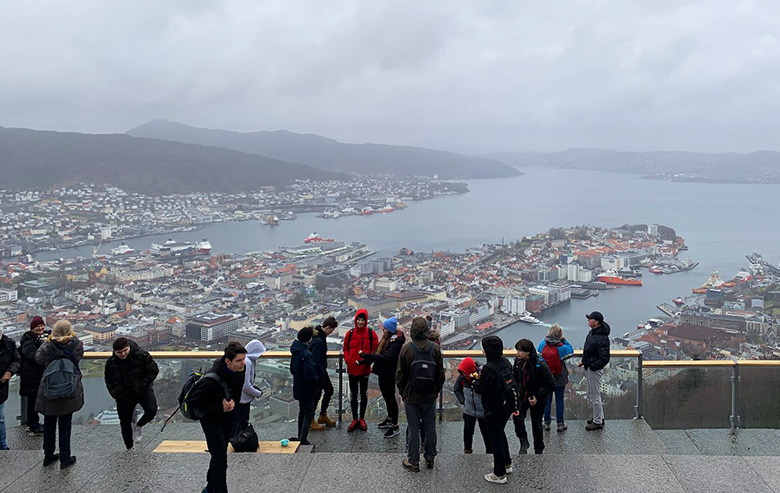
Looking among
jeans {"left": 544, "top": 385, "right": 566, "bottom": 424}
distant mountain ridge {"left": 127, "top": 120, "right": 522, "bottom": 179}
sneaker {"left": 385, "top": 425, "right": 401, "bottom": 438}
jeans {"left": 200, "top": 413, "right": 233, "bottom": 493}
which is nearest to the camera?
jeans {"left": 200, "top": 413, "right": 233, "bottom": 493}

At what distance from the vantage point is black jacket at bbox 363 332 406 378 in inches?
159

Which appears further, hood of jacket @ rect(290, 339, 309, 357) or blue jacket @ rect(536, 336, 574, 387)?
blue jacket @ rect(536, 336, 574, 387)

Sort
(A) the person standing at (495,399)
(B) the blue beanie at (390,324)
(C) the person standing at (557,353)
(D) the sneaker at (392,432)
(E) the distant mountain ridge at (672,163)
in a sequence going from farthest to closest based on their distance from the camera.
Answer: (E) the distant mountain ridge at (672,163), (D) the sneaker at (392,432), (C) the person standing at (557,353), (B) the blue beanie at (390,324), (A) the person standing at (495,399)

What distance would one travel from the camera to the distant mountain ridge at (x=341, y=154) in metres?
101

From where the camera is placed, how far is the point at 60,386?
11.6ft

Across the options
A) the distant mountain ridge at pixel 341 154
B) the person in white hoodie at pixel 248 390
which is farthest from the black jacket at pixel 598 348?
the distant mountain ridge at pixel 341 154

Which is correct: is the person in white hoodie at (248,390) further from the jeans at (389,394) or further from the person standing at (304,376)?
the jeans at (389,394)

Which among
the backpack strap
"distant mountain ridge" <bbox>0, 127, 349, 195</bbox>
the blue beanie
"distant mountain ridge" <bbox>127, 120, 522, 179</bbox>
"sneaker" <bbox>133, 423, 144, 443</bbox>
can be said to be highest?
"distant mountain ridge" <bbox>127, 120, 522, 179</bbox>

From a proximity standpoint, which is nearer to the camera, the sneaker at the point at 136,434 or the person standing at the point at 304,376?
the person standing at the point at 304,376

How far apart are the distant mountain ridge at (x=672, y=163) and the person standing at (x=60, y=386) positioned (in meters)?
106

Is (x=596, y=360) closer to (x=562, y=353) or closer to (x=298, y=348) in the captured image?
(x=562, y=353)

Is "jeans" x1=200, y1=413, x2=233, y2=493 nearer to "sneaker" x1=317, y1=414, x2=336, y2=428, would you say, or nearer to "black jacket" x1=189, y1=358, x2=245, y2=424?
"black jacket" x1=189, y1=358, x2=245, y2=424

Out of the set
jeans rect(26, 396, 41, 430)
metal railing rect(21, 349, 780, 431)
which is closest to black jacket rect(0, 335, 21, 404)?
jeans rect(26, 396, 41, 430)

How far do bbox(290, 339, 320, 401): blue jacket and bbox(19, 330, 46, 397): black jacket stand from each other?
168cm
